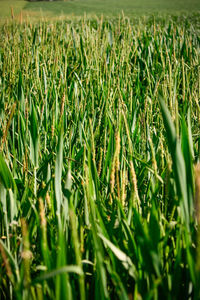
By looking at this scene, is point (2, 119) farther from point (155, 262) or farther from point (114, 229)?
point (155, 262)

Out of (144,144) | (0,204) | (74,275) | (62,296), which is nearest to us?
(62,296)

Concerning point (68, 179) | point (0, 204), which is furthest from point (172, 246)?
point (0, 204)

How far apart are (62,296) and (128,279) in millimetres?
161

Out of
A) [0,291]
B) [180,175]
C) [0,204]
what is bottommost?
[0,291]

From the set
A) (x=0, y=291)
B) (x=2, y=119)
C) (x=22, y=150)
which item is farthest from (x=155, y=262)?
Result: (x=2, y=119)

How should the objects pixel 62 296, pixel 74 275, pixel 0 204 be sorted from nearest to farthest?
pixel 62 296 → pixel 74 275 → pixel 0 204

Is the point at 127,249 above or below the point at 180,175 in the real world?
below

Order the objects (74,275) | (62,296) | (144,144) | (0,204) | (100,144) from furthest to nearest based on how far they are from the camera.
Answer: (100,144)
(144,144)
(0,204)
(74,275)
(62,296)

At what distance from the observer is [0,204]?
0.54m

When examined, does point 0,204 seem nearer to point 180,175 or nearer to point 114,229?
point 114,229

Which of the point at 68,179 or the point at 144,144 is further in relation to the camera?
the point at 144,144

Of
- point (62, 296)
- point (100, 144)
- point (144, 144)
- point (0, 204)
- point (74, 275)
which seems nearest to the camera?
point (62, 296)

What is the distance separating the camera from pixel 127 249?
44 centimetres

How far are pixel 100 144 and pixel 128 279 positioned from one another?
1.58 ft
